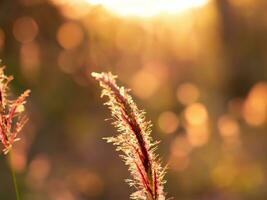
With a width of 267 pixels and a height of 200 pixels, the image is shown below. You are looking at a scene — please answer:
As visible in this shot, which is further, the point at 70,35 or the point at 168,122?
the point at 70,35

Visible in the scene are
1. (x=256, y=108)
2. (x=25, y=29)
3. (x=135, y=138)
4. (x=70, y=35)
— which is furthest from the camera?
(x=25, y=29)

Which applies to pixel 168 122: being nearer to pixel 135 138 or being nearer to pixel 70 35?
pixel 70 35

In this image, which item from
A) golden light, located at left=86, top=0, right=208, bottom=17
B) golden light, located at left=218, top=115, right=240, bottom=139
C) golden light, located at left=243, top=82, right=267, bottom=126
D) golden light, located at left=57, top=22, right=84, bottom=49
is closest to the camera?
golden light, located at left=218, top=115, right=240, bottom=139

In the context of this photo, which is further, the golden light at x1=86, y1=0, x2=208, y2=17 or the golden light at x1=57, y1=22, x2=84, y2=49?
the golden light at x1=57, y1=22, x2=84, y2=49

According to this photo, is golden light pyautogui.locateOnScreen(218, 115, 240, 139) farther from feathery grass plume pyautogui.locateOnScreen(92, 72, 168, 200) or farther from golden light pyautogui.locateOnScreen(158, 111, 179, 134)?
feathery grass plume pyautogui.locateOnScreen(92, 72, 168, 200)

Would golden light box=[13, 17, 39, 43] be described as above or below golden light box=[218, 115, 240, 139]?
above

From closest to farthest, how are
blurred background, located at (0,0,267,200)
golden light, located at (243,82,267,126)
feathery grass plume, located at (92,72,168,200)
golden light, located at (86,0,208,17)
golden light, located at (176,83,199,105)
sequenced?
feathery grass plume, located at (92,72,168,200)
blurred background, located at (0,0,267,200)
golden light, located at (86,0,208,17)
golden light, located at (176,83,199,105)
golden light, located at (243,82,267,126)

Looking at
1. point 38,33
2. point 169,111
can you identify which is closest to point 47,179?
point 169,111

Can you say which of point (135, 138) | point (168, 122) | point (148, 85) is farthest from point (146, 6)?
point (135, 138)

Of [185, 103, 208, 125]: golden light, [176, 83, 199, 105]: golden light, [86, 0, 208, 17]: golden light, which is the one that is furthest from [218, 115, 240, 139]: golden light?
[86, 0, 208, 17]: golden light
